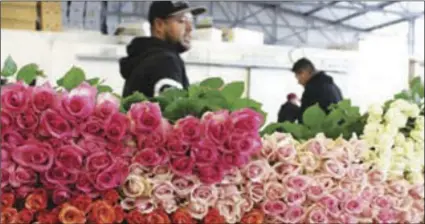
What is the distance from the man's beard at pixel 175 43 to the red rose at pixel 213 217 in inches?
30.6

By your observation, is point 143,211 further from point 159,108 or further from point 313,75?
point 313,75

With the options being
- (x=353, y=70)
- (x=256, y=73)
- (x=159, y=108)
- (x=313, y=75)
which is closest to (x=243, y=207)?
(x=159, y=108)

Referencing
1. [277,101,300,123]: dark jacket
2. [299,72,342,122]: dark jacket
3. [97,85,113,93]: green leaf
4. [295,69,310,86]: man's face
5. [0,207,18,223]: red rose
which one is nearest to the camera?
[0,207,18,223]: red rose

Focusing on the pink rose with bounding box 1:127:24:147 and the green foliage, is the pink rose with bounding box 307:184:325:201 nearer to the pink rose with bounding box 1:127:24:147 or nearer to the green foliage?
the green foliage

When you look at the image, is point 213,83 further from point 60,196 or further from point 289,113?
point 289,113

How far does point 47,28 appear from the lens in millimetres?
4309

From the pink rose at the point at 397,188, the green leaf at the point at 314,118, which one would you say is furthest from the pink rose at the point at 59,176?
the pink rose at the point at 397,188

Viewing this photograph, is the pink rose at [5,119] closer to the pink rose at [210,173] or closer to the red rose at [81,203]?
the red rose at [81,203]

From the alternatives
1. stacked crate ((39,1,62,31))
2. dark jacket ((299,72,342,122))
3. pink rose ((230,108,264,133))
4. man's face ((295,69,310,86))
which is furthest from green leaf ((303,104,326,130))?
stacked crate ((39,1,62,31))

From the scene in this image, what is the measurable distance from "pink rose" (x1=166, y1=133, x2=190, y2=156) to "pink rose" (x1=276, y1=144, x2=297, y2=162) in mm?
205

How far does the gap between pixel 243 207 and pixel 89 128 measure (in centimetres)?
31

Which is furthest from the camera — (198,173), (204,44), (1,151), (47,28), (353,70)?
(353,70)

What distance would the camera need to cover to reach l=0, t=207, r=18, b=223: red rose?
1.01 m

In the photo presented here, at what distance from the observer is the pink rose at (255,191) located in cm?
117
